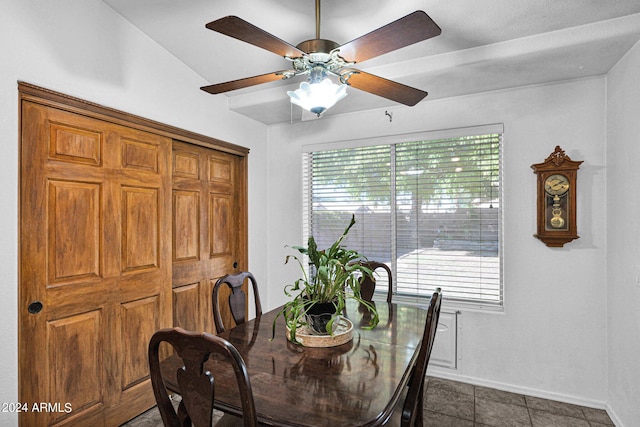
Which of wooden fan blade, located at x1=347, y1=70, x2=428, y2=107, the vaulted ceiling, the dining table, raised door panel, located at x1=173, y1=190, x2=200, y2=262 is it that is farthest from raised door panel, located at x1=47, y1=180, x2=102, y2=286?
wooden fan blade, located at x1=347, y1=70, x2=428, y2=107

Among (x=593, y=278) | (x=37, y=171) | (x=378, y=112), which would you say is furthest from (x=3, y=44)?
(x=593, y=278)

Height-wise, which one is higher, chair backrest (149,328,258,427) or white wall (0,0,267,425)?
white wall (0,0,267,425)

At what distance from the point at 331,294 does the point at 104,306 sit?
62.8 inches

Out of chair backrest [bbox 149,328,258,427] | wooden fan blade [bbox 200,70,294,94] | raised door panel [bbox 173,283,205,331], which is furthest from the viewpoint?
raised door panel [bbox 173,283,205,331]

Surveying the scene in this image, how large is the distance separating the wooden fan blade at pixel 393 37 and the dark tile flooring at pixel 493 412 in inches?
93.6

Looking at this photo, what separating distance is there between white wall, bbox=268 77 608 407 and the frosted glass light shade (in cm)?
164

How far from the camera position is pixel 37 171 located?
6.40 ft

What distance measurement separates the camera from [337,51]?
1590mm

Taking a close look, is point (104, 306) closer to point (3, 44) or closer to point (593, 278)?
point (3, 44)

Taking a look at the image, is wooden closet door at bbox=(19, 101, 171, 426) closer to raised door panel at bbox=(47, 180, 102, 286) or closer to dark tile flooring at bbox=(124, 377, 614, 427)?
raised door panel at bbox=(47, 180, 102, 286)

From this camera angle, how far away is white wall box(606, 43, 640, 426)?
6.89 feet

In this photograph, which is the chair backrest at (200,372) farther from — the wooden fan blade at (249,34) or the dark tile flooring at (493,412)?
the dark tile flooring at (493,412)

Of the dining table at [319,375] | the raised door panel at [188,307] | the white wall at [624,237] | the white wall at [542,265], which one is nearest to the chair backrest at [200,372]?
the dining table at [319,375]

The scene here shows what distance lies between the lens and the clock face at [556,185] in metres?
2.59
